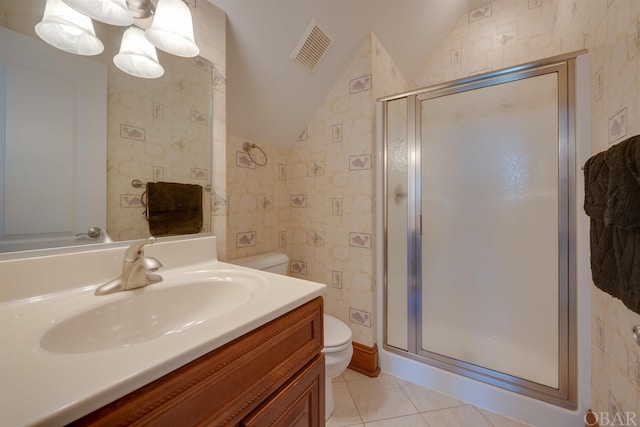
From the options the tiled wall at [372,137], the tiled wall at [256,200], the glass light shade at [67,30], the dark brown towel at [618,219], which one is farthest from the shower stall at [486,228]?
the glass light shade at [67,30]

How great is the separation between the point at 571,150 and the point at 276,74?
1551mm

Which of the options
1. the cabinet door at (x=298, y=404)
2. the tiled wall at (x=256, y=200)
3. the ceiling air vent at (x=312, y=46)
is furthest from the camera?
the tiled wall at (x=256, y=200)

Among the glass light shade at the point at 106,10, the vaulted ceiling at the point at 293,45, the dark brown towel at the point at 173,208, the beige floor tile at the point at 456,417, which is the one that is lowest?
the beige floor tile at the point at 456,417

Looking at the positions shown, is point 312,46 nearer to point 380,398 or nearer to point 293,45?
point 293,45

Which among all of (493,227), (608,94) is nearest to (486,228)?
(493,227)

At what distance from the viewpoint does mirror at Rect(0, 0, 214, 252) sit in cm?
68

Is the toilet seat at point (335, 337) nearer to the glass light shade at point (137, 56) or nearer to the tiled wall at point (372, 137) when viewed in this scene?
the tiled wall at point (372, 137)

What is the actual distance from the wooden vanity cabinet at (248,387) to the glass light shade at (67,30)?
968mm

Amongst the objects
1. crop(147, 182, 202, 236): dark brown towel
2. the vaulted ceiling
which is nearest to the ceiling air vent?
the vaulted ceiling

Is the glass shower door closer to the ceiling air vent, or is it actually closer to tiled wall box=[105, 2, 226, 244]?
the ceiling air vent

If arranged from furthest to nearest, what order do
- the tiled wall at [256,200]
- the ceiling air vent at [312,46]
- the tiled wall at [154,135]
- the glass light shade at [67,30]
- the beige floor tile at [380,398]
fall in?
the tiled wall at [256,200]
the ceiling air vent at [312,46]
the beige floor tile at [380,398]
the tiled wall at [154,135]
the glass light shade at [67,30]

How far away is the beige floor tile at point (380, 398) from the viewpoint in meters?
1.25

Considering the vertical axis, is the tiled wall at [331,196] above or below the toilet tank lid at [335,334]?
above

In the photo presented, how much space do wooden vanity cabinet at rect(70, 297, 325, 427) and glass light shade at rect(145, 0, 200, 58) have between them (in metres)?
1.01
